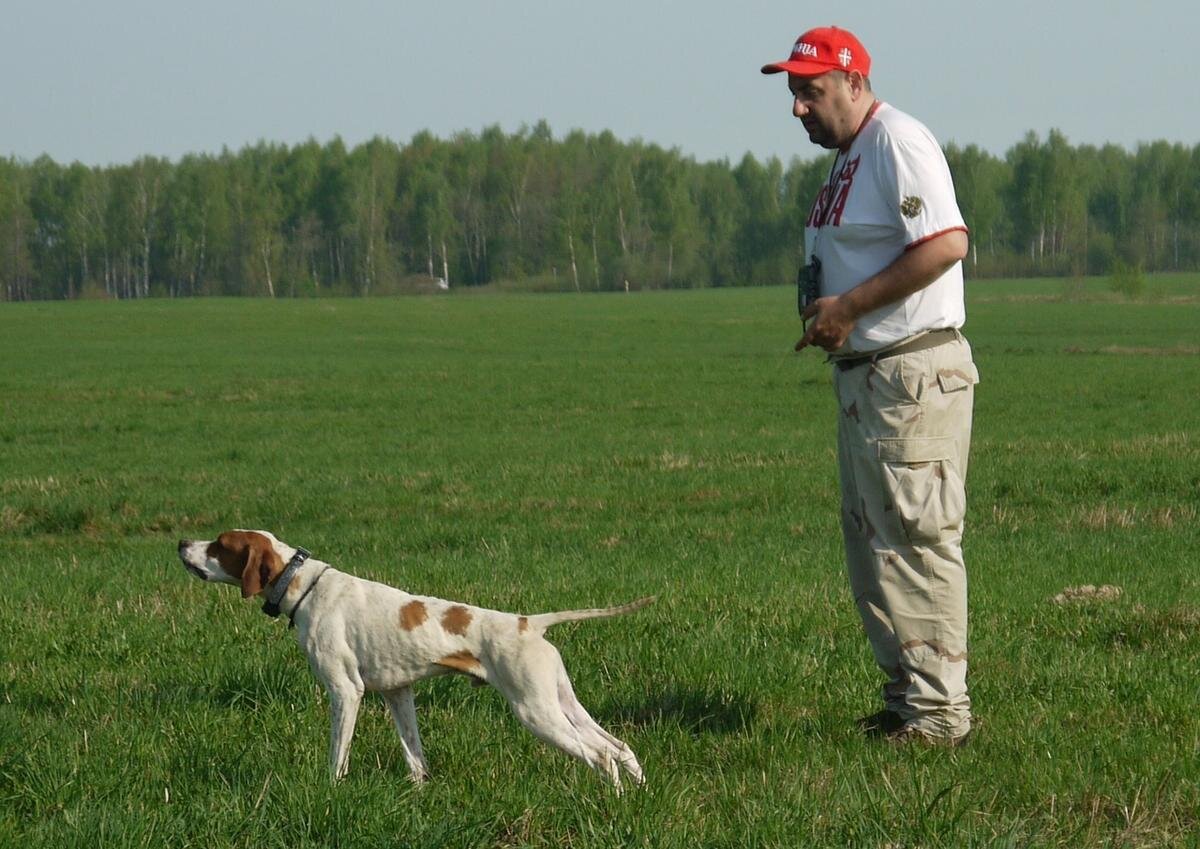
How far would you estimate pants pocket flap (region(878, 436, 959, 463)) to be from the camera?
528 centimetres

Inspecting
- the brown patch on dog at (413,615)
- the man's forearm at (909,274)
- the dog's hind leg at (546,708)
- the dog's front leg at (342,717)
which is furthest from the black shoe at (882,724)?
the dog's front leg at (342,717)

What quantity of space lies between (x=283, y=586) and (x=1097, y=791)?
2.65m

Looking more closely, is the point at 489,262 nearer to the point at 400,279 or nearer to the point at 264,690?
the point at 400,279

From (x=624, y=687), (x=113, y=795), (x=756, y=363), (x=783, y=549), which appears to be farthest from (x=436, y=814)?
(x=756, y=363)

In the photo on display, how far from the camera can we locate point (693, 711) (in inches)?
226

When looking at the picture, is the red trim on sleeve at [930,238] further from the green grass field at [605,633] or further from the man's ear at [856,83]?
the green grass field at [605,633]

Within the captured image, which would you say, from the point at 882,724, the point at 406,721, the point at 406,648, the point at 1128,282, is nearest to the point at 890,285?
the point at 882,724

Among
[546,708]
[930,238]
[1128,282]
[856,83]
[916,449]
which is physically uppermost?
[856,83]

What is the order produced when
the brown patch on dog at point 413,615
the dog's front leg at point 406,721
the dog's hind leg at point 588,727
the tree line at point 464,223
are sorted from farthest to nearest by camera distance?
the tree line at point 464,223, the dog's front leg at point 406,721, the brown patch on dog at point 413,615, the dog's hind leg at point 588,727

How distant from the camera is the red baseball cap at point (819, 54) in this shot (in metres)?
5.32

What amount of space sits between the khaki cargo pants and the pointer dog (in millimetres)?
1044

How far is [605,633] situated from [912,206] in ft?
8.87

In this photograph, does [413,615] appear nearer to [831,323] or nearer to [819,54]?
[831,323]

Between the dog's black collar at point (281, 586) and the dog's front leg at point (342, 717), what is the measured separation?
38 centimetres
